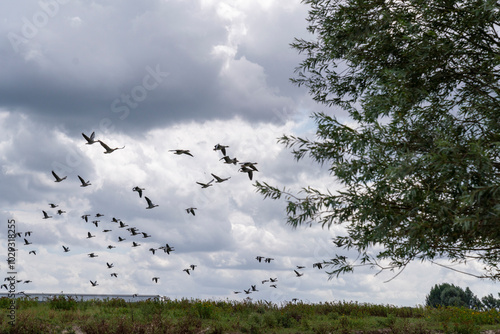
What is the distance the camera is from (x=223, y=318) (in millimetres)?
16828

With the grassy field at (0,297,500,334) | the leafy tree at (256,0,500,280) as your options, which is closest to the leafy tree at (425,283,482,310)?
the grassy field at (0,297,500,334)

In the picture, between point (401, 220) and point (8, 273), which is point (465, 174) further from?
point (8, 273)

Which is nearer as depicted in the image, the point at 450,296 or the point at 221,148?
the point at 221,148

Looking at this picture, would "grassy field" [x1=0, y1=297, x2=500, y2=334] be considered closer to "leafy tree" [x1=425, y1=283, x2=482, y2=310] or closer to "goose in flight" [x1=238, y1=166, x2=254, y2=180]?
"goose in flight" [x1=238, y1=166, x2=254, y2=180]

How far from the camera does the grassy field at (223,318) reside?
554 inches

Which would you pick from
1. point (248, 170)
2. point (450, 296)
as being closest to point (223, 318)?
point (248, 170)

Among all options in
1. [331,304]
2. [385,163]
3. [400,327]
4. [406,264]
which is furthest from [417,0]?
[331,304]

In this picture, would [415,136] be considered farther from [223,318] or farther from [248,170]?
[223,318]

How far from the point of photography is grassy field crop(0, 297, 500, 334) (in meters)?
14.1

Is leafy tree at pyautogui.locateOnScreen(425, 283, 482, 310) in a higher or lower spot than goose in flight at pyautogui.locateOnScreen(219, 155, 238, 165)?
lower

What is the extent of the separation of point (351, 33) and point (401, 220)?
221 inches

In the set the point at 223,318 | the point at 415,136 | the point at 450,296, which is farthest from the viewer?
the point at 450,296

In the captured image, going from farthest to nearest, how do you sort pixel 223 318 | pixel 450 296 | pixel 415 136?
1. pixel 450 296
2. pixel 223 318
3. pixel 415 136

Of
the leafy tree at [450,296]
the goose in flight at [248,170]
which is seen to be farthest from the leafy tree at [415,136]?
the leafy tree at [450,296]
